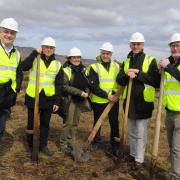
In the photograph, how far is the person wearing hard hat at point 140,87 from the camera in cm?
728

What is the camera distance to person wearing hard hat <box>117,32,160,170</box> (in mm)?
7277

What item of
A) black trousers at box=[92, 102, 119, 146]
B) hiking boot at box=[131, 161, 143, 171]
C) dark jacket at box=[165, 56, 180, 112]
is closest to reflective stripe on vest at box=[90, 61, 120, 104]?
black trousers at box=[92, 102, 119, 146]

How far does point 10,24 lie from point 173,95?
10.3 ft

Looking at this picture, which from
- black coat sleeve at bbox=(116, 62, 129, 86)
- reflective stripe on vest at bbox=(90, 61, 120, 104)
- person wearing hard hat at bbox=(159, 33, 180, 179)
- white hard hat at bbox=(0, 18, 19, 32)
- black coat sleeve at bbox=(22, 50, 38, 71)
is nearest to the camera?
person wearing hard hat at bbox=(159, 33, 180, 179)

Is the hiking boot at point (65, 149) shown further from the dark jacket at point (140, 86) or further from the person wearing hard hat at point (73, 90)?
the dark jacket at point (140, 86)

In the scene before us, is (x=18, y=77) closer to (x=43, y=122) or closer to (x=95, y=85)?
(x=43, y=122)

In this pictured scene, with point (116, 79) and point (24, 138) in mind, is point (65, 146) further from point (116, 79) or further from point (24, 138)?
point (116, 79)

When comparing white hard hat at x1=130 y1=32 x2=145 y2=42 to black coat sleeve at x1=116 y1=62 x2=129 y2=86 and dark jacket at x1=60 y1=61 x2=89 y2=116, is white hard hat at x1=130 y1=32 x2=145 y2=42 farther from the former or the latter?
dark jacket at x1=60 y1=61 x2=89 y2=116

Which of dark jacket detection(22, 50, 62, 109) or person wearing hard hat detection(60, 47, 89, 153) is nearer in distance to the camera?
dark jacket detection(22, 50, 62, 109)

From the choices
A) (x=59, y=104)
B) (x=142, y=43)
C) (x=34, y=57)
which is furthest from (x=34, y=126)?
(x=142, y=43)

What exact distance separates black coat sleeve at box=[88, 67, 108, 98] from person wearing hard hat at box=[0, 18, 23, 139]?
2.02m

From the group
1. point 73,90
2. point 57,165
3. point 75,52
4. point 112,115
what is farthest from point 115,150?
point 75,52

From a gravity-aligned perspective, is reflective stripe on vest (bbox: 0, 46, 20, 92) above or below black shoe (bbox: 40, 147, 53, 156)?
above

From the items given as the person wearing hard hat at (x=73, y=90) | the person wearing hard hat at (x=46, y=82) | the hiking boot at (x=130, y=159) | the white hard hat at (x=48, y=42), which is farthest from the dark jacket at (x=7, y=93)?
the hiking boot at (x=130, y=159)
